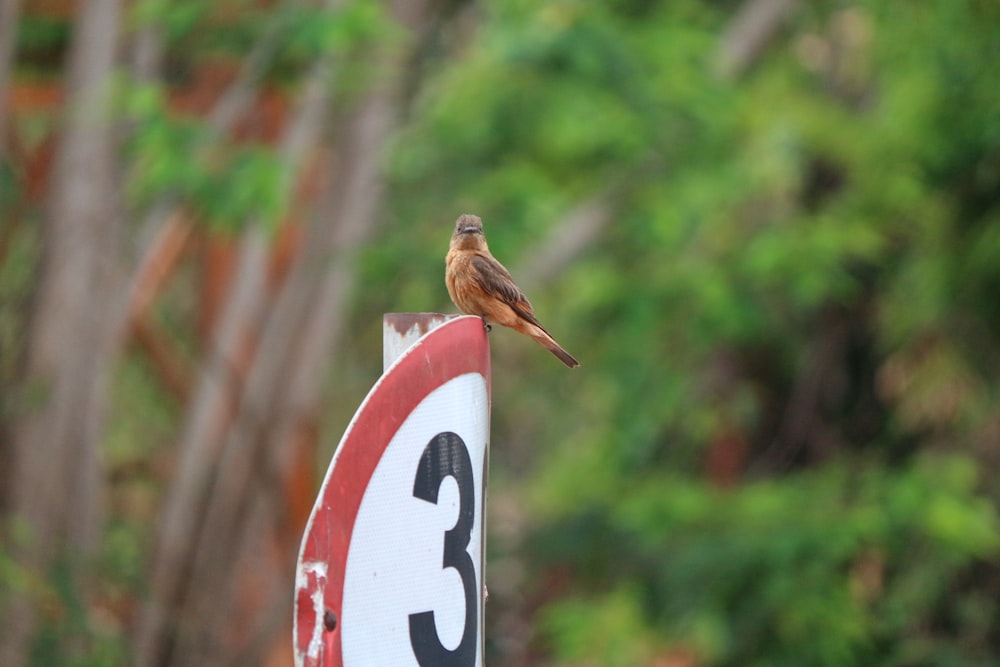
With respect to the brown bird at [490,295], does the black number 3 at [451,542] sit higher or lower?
lower

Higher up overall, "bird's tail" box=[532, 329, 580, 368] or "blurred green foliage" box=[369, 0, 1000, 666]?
"blurred green foliage" box=[369, 0, 1000, 666]

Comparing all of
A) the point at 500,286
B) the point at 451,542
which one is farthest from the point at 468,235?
the point at 451,542

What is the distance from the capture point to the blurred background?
20.1 ft

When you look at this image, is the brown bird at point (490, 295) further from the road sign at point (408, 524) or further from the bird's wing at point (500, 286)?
the road sign at point (408, 524)

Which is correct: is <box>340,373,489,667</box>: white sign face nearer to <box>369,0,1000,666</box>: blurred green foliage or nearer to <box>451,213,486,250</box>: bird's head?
<box>451,213,486,250</box>: bird's head

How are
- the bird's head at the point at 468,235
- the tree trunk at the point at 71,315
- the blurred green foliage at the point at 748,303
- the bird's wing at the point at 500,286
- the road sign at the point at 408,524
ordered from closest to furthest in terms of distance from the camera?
the road sign at the point at 408,524 < the bird's wing at the point at 500,286 < the bird's head at the point at 468,235 < the tree trunk at the point at 71,315 < the blurred green foliage at the point at 748,303

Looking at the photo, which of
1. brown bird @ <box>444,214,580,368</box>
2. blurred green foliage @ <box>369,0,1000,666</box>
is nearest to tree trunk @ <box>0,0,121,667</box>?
blurred green foliage @ <box>369,0,1000,666</box>

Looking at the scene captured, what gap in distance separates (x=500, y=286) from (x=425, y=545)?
6.20ft

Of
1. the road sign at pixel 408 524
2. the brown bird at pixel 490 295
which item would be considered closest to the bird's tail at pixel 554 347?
the brown bird at pixel 490 295

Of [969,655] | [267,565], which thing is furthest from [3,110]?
[969,655]

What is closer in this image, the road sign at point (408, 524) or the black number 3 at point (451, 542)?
the road sign at point (408, 524)

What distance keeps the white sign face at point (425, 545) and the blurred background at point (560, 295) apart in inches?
139

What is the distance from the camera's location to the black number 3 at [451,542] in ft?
6.50

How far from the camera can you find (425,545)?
6.54 feet
